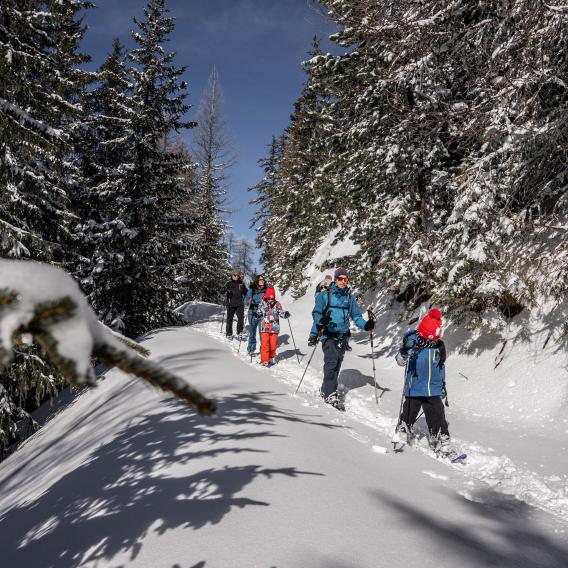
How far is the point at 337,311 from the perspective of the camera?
7.27 metres

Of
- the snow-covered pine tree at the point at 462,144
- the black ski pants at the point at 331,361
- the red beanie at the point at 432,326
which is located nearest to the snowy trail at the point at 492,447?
the black ski pants at the point at 331,361

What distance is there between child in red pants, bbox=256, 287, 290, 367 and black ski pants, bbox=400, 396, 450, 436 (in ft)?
15.0

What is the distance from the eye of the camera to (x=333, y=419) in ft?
19.3

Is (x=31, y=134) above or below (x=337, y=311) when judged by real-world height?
above

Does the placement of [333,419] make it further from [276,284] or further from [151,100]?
[276,284]

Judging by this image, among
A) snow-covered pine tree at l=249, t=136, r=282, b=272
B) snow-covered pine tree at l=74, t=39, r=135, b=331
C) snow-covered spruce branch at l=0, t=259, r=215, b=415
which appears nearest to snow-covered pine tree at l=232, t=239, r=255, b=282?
snow-covered pine tree at l=249, t=136, r=282, b=272

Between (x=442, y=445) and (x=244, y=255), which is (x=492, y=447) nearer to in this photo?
(x=442, y=445)

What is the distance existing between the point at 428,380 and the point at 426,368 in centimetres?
17

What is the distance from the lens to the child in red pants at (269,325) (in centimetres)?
977

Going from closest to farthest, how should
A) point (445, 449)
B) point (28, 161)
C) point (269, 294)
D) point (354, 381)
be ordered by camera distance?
point (445, 449) < point (354, 381) < point (28, 161) < point (269, 294)

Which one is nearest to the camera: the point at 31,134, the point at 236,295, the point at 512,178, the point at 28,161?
the point at 31,134

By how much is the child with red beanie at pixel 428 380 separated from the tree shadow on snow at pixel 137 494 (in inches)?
92.0

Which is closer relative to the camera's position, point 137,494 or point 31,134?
point 137,494

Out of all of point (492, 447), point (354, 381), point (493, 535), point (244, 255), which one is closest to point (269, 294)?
point (354, 381)
